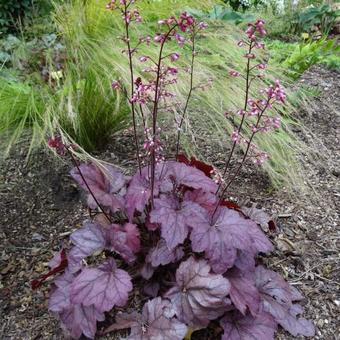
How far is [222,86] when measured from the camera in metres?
2.45

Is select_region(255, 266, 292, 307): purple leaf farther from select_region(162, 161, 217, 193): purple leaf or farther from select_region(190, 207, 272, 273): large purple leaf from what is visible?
select_region(162, 161, 217, 193): purple leaf

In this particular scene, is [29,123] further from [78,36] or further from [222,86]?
[222,86]

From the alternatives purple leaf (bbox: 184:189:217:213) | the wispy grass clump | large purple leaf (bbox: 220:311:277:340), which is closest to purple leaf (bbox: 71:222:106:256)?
purple leaf (bbox: 184:189:217:213)

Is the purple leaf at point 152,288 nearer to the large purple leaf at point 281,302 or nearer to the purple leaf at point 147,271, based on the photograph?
the purple leaf at point 147,271

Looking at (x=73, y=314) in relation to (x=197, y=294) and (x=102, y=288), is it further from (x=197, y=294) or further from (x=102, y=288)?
(x=197, y=294)

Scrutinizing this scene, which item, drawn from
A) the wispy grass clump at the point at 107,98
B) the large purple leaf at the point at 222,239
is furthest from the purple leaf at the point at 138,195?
the wispy grass clump at the point at 107,98

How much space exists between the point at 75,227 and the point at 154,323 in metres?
0.71

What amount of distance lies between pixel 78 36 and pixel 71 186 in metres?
0.85

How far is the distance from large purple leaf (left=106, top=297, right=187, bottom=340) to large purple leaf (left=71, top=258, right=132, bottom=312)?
4.9 inches

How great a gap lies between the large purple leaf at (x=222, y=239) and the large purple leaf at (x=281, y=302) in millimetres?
180

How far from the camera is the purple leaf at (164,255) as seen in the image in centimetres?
147

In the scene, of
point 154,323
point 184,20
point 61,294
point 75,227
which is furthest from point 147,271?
point 184,20

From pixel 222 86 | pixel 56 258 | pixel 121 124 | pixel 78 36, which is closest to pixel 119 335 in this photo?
pixel 56 258

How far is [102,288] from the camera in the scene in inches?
53.9
